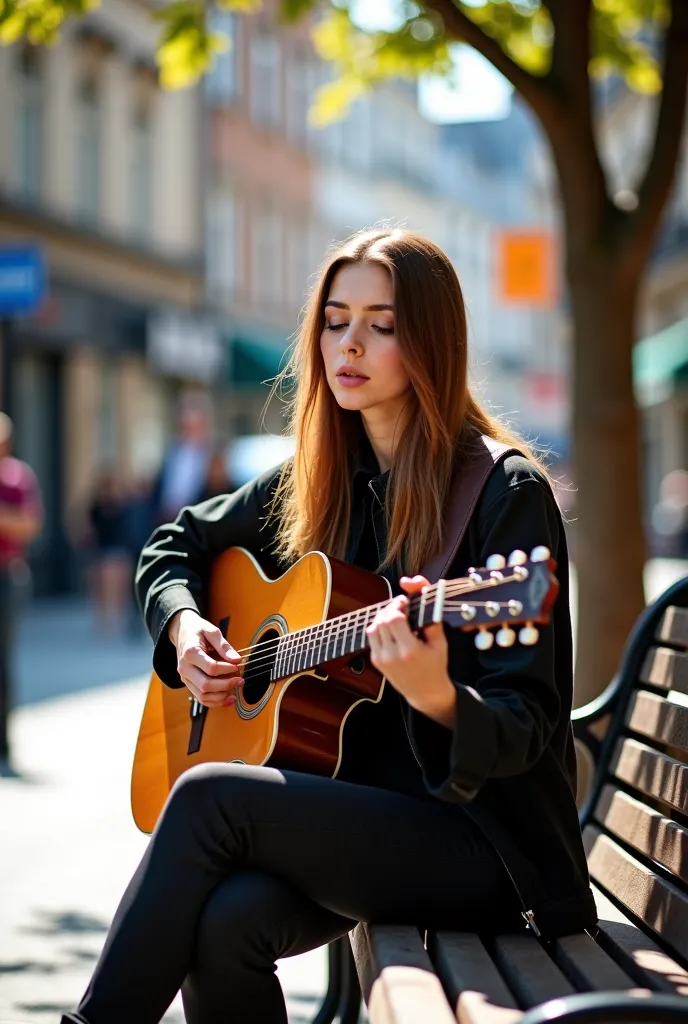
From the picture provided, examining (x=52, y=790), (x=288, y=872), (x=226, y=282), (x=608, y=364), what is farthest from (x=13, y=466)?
(x=226, y=282)

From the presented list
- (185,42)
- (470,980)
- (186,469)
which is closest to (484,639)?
(470,980)

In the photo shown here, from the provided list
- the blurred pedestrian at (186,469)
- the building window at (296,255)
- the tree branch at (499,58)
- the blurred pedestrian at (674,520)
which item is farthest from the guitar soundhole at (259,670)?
the building window at (296,255)

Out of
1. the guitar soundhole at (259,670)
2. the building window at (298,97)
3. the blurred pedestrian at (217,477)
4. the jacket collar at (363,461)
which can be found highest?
the building window at (298,97)

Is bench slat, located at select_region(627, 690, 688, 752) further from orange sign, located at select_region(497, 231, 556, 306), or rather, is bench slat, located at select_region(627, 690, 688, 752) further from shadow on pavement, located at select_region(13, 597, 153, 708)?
orange sign, located at select_region(497, 231, 556, 306)

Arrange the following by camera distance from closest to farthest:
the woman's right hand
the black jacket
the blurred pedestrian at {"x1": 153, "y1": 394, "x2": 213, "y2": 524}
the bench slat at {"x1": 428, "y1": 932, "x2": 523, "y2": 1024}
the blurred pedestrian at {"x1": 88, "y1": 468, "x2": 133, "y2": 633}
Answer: the bench slat at {"x1": 428, "y1": 932, "x2": 523, "y2": 1024}, the black jacket, the woman's right hand, the blurred pedestrian at {"x1": 153, "y1": 394, "x2": 213, "y2": 524}, the blurred pedestrian at {"x1": 88, "y1": 468, "x2": 133, "y2": 633}

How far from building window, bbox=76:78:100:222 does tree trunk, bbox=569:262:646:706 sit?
1671 cm

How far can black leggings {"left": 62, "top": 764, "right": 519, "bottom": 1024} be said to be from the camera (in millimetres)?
2621

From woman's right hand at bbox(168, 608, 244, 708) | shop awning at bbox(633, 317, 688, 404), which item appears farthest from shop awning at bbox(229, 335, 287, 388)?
woman's right hand at bbox(168, 608, 244, 708)

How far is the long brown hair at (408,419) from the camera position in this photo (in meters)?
3.03

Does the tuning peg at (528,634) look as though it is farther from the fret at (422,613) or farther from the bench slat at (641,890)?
the bench slat at (641,890)

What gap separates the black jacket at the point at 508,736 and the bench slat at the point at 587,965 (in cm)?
4

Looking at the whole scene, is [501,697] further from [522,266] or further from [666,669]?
[522,266]

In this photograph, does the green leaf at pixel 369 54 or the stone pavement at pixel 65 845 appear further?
the green leaf at pixel 369 54

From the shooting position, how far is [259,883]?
2.71 metres
